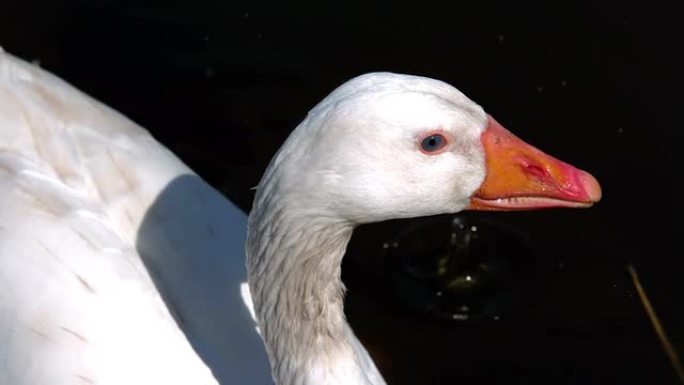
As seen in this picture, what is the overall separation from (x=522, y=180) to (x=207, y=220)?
1.67 metres

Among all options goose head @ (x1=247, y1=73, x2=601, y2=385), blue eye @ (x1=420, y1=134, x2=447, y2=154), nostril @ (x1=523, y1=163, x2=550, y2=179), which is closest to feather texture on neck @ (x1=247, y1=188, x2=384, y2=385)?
goose head @ (x1=247, y1=73, x2=601, y2=385)

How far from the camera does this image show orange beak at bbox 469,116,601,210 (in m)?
3.55

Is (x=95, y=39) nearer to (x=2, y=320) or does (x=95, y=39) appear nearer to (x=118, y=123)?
(x=118, y=123)

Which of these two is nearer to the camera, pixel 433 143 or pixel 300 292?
pixel 433 143

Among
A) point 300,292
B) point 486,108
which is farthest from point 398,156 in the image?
point 486,108

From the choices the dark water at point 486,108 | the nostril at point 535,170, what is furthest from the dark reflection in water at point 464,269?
the nostril at point 535,170

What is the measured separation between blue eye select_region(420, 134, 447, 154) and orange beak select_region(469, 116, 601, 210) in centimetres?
20

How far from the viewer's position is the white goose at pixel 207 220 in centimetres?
333

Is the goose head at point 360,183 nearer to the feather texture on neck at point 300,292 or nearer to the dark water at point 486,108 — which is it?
the feather texture on neck at point 300,292

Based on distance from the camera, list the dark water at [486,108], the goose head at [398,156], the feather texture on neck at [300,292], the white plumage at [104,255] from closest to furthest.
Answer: the goose head at [398,156] → the feather texture on neck at [300,292] → the white plumage at [104,255] → the dark water at [486,108]

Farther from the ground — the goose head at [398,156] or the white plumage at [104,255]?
the goose head at [398,156]

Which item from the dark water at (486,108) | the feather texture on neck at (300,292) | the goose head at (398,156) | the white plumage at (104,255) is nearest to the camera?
the goose head at (398,156)

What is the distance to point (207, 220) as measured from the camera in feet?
15.8

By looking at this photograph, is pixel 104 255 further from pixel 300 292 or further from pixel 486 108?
pixel 486 108
